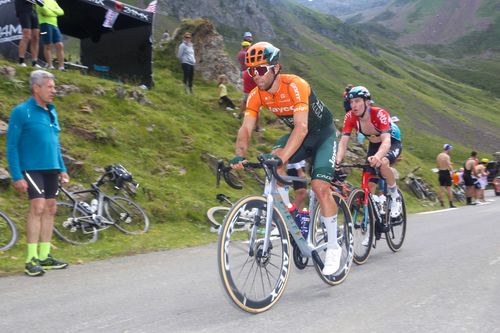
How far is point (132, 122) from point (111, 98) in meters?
0.99

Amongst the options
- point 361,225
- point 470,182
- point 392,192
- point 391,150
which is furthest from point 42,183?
point 470,182

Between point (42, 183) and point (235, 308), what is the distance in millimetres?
3015

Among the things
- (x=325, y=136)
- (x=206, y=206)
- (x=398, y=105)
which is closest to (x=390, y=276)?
(x=325, y=136)

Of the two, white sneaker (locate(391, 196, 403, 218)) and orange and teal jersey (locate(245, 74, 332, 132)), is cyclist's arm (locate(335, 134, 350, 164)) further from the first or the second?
white sneaker (locate(391, 196, 403, 218))

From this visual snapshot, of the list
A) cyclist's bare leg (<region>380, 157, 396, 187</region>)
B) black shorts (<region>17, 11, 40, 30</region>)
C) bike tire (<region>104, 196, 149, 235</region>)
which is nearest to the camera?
cyclist's bare leg (<region>380, 157, 396, 187</region>)

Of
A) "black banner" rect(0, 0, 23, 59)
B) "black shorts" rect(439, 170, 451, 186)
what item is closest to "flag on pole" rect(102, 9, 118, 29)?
"black banner" rect(0, 0, 23, 59)

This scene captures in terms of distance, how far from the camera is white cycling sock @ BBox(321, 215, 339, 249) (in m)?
5.29

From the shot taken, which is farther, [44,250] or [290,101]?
[44,250]

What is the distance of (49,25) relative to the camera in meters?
12.1

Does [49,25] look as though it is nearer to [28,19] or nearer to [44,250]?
[28,19]

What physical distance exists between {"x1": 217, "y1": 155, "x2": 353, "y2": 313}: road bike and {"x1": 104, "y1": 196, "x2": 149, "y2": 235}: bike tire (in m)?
4.47

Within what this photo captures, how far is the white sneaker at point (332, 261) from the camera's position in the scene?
5.13 metres

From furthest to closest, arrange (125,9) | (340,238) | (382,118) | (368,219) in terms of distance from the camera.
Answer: (125,9), (382,118), (368,219), (340,238)

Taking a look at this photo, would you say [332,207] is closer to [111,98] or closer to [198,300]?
[198,300]
